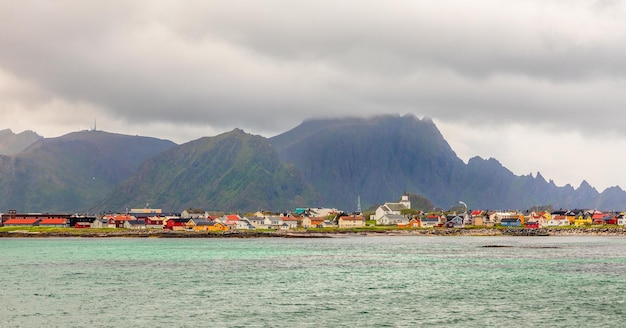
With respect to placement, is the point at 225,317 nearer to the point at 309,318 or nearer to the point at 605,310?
the point at 309,318

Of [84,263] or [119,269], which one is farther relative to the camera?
[84,263]

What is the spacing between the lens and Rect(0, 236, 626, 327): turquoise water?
48281mm

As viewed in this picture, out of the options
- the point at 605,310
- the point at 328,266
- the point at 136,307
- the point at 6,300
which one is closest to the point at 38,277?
the point at 6,300

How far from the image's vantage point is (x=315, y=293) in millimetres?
62594

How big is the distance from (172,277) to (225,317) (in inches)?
1163

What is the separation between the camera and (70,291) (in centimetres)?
6338

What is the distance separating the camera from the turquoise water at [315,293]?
4828cm

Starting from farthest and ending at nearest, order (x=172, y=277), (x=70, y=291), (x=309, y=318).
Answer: (x=172, y=277) < (x=70, y=291) < (x=309, y=318)

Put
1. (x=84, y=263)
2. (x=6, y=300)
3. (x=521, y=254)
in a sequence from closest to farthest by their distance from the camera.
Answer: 1. (x=6, y=300)
2. (x=84, y=263)
3. (x=521, y=254)

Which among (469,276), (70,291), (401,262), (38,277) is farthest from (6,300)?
(401,262)

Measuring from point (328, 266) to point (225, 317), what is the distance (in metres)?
43.4

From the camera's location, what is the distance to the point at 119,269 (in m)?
86.9

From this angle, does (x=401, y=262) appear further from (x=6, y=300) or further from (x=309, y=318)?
(x=6, y=300)

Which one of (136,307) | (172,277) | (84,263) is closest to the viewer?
(136,307)
